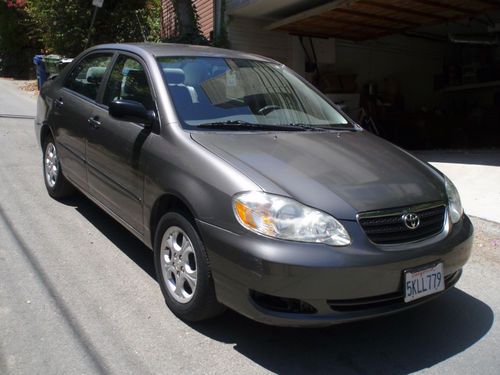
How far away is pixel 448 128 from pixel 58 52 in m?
11.3

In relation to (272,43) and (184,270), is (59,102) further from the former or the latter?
(272,43)

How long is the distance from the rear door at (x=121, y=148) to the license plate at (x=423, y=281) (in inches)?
72.1

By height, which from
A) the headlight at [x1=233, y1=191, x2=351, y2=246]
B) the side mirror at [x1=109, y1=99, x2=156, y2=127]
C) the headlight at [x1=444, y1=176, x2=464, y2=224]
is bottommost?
the headlight at [x1=444, y1=176, x2=464, y2=224]

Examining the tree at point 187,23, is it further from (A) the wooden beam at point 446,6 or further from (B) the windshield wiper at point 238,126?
(B) the windshield wiper at point 238,126

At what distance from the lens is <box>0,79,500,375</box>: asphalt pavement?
2.90m

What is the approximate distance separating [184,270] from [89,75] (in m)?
2.56

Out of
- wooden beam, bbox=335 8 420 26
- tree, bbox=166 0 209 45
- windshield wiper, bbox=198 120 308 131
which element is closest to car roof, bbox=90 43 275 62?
windshield wiper, bbox=198 120 308 131

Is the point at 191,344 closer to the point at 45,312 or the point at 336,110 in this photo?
the point at 45,312

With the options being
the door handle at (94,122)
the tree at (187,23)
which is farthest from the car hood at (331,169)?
the tree at (187,23)

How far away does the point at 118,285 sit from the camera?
149 inches

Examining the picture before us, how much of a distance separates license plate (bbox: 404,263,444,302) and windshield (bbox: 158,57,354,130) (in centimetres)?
141

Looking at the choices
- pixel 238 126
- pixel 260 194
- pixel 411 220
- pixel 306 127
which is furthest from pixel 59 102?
pixel 411 220

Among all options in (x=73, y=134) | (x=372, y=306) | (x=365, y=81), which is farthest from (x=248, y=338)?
(x=365, y=81)

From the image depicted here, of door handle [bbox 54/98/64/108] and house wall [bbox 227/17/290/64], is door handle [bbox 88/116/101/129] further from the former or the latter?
house wall [bbox 227/17/290/64]
